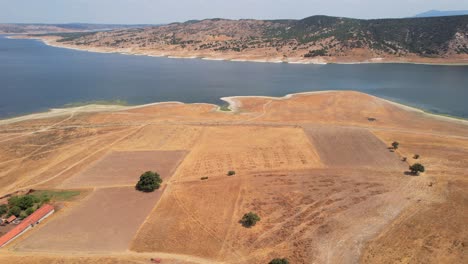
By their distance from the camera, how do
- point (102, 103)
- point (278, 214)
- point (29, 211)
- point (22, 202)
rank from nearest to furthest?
point (278, 214) → point (29, 211) → point (22, 202) → point (102, 103)

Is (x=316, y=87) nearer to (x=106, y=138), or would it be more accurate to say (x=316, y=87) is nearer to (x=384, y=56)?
(x=106, y=138)

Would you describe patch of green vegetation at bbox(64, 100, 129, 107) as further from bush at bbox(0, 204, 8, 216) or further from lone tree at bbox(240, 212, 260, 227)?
lone tree at bbox(240, 212, 260, 227)

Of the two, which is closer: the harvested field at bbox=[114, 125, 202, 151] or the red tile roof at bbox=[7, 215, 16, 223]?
the red tile roof at bbox=[7, 215, 16, 223]

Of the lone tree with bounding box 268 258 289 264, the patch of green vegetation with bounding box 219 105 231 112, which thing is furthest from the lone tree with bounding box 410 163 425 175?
the patch of green vegetation with bounding box 219 105 231 112

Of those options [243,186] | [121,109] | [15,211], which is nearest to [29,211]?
[15,211]

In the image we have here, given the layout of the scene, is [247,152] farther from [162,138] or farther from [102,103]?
[102,103]

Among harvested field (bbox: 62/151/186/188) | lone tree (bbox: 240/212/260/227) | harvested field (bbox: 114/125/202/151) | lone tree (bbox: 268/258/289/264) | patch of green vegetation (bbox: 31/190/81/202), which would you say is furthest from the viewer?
harvested field (bbox: 114/125/202/151)

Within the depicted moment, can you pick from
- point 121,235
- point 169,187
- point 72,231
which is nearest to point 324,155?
point 169,187
